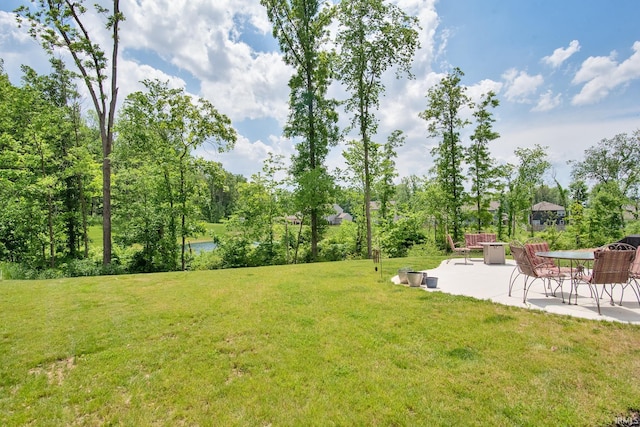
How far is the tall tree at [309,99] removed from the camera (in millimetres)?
11992

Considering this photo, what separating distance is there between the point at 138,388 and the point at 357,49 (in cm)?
1249

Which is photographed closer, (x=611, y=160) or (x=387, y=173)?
(x=387, y=173)

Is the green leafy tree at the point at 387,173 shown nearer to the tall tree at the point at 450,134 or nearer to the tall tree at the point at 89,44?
the tall tree at the point at 450,134

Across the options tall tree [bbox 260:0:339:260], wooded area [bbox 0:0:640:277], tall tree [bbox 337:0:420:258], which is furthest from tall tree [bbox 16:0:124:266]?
tall tree [bbox 337:0:420:258]

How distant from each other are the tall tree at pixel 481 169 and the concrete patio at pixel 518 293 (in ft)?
22.0

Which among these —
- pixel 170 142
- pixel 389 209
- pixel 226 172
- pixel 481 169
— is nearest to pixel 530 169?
pixel 481 169

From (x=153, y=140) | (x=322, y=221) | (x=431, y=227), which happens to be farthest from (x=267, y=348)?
(x=431, y=227)

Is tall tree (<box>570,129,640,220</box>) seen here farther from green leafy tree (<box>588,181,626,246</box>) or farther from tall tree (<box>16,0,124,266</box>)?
tall tree (<box>16,0,124,266</box>)

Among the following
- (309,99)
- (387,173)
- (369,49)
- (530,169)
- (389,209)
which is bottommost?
(389,209)

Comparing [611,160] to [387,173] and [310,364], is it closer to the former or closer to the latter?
[387,173]

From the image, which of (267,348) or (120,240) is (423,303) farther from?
(120,240)

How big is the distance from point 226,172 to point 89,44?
5787 millimetres

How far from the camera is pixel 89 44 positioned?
962 centimetres

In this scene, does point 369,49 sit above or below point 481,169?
above
